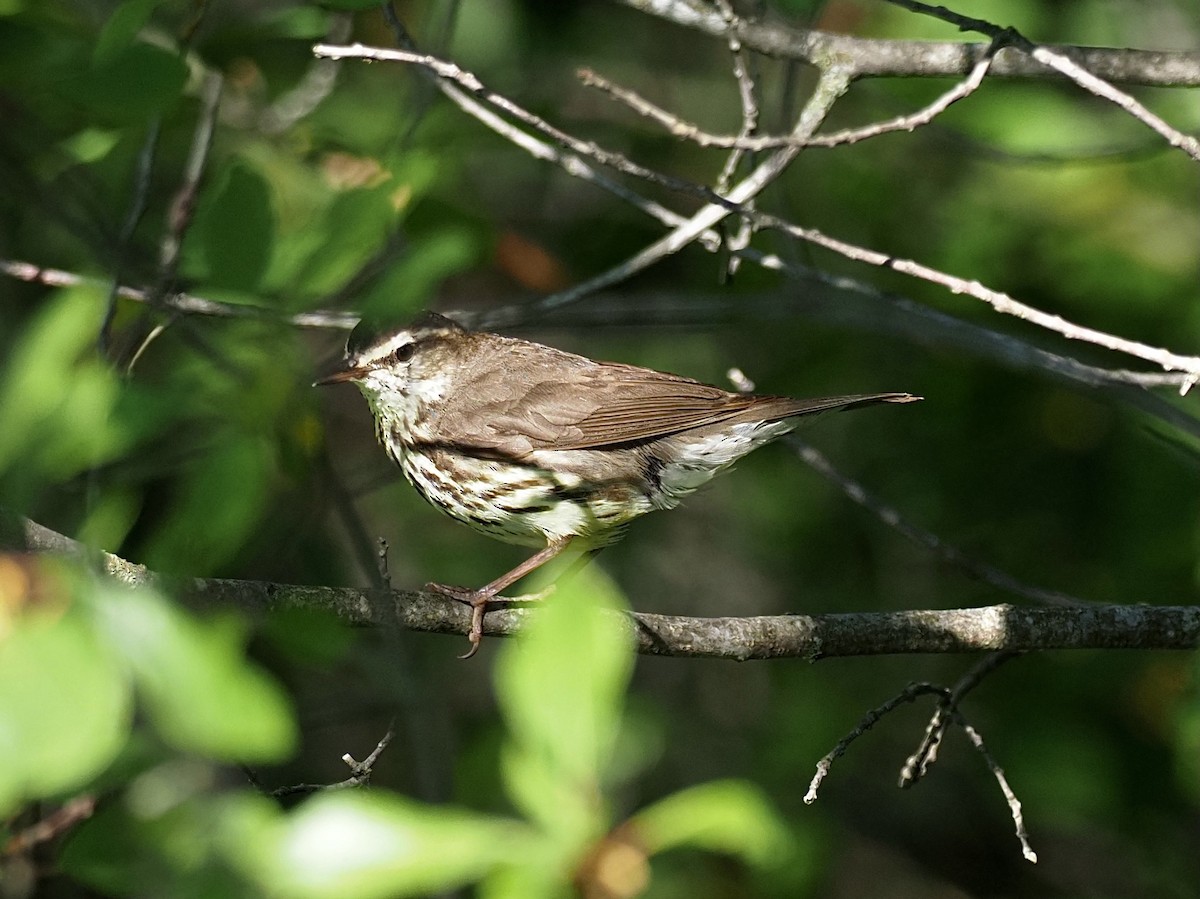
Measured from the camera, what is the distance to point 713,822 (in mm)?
1886

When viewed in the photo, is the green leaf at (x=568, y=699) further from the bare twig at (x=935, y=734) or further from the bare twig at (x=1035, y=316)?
the bare twig at (x=1035, y=316)

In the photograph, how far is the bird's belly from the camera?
4.77 m

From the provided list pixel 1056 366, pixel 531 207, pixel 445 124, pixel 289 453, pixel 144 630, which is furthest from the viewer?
pixel 531 207

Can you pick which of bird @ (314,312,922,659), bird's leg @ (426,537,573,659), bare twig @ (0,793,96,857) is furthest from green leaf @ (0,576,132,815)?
bird @ (314,312,922,659)

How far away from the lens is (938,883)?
788 centimetres

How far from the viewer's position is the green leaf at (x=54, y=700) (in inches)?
58.5

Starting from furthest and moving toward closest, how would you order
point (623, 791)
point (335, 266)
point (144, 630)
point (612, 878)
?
point (623, 791) → point (335, 266) → point (612, 878) → point (144, 630)

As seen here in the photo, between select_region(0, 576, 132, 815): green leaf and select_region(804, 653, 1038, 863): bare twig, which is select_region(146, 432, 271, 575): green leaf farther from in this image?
select_region(804, 653, 1038, 863): bare twig

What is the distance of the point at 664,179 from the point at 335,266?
0.95 metres

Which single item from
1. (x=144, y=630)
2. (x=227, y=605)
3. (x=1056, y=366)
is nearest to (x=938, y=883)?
(x=1056, y=366)

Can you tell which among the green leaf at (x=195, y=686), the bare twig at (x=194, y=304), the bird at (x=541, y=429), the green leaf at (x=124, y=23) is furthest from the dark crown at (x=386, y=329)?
the green leaf at (x=195, y=686)

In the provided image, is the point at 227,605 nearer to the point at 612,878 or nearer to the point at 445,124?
the point at 612,878

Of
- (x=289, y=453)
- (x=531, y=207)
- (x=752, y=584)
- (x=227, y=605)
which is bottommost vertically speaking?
(x=752, y=584)

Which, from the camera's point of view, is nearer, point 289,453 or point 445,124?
point 289,453
